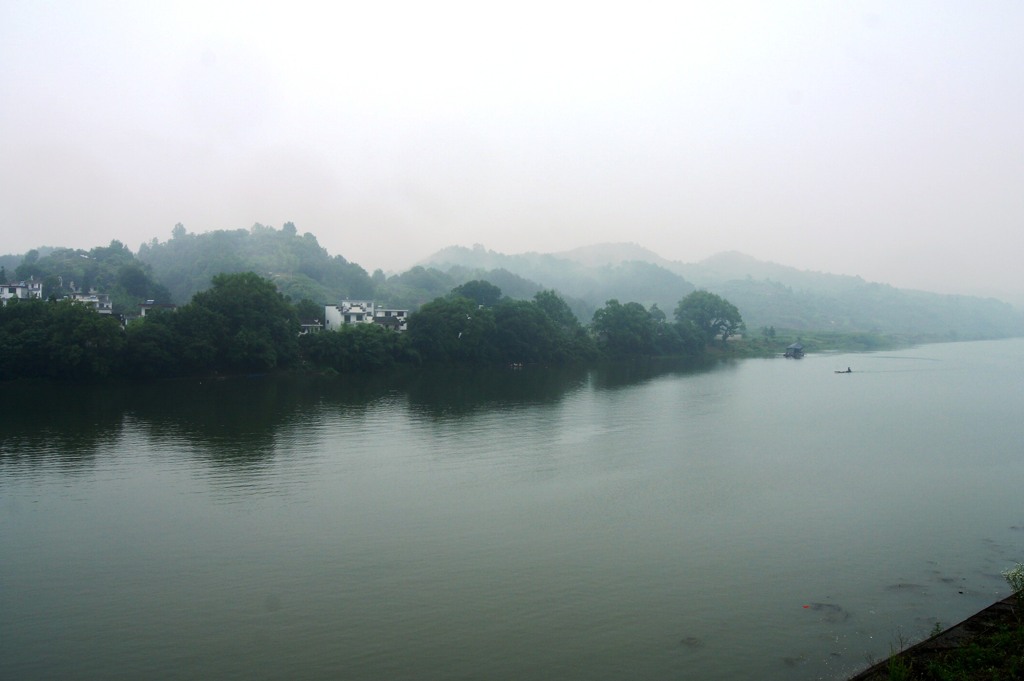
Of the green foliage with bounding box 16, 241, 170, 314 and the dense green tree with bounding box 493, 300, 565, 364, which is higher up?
the green foliage with bounding box 16, 241, 170, 314

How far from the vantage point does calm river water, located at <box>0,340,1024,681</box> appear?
25.5ft

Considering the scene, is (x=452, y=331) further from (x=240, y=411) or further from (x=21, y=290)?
(x=21, y=290)

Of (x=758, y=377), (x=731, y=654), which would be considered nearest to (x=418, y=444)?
(x=731, y=654)

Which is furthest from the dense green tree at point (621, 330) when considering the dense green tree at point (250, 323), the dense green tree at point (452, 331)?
the dense green tree at point (250, 323)

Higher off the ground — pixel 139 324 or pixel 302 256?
pixel 302 256

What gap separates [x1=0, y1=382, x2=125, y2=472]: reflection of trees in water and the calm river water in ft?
0.49

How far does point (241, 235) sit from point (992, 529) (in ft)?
309

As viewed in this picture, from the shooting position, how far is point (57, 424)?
20609 millimetres

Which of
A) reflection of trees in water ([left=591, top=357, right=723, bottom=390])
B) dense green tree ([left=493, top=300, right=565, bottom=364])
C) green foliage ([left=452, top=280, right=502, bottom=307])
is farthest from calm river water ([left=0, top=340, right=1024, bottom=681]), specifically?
green foliage ([left=452, top=280, right=502, bottom=307])

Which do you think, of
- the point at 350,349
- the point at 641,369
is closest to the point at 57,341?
the point at 350,349

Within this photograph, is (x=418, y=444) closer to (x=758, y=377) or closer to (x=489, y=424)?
(x=489, y=424)

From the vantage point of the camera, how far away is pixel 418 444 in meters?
19.0

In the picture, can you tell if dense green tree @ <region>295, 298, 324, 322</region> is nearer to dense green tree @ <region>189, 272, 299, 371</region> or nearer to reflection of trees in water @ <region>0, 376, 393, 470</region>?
dense green tree @ <region>189, 272, 299, 371</region>

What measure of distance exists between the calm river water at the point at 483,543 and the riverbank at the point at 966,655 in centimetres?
56
